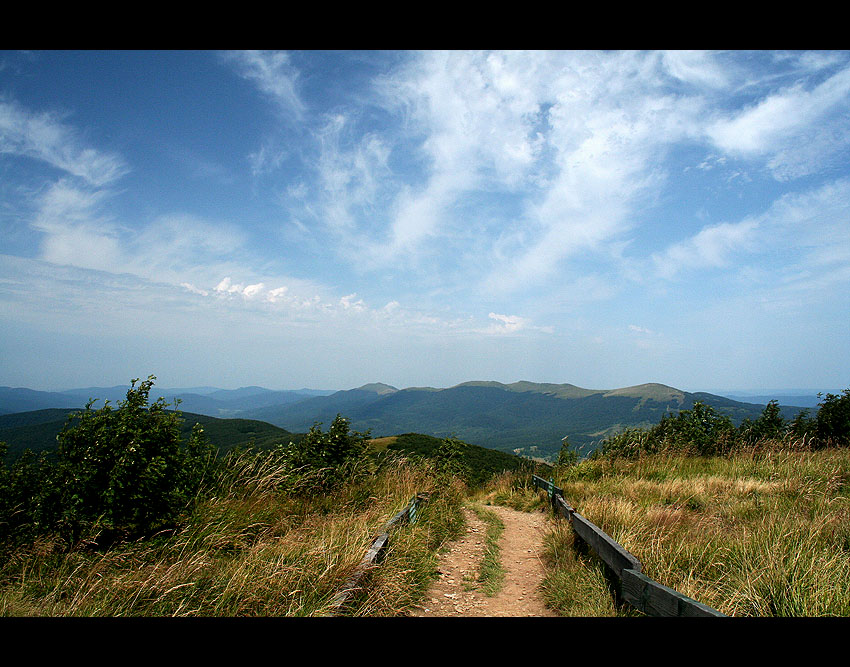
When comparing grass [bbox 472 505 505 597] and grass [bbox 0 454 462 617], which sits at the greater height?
grass [bbox 0 454 462 617]

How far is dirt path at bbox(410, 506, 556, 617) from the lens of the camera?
13.6 ft

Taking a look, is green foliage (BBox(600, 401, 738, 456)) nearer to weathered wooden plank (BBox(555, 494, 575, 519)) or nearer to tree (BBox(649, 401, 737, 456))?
tree (BBox(649, 401, 737, 456))

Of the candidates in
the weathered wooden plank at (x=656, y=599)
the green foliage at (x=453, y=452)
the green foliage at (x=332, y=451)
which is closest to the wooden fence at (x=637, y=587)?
the weathered wooden plank at (x=656, y=599)

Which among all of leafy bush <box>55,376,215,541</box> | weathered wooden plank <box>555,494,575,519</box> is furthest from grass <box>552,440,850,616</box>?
A: leafy bush <box>55,376,215,541</box>

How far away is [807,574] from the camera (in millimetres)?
3236

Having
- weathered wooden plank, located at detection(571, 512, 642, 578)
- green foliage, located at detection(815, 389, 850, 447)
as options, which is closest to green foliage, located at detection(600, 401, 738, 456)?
green foliage, located at detection(815, 389, 850, 447)

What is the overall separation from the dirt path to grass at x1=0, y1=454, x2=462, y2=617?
0.26 metres

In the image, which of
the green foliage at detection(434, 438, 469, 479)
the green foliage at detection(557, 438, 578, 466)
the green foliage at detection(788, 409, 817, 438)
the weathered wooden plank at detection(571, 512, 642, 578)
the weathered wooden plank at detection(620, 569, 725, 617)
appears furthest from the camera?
the green foliage at detection(434, 438, 469, 479)

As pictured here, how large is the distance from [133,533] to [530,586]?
4501mm

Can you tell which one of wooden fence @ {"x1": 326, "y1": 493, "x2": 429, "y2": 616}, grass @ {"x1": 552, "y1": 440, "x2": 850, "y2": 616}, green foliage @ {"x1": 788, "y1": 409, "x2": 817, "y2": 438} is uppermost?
green foliage @ {"x1": 788, "y1": 409, "x2": 817, "y2": 438}

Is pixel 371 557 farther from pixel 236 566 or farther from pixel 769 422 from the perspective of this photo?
pixel 769 422

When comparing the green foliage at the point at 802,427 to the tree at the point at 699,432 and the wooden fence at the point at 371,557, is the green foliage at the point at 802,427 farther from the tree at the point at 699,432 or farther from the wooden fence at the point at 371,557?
the wooden fence at the point at 371,557

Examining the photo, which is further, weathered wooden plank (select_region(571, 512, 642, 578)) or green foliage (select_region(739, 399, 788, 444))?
green foliage (select_region(739, 399, 788, 444))

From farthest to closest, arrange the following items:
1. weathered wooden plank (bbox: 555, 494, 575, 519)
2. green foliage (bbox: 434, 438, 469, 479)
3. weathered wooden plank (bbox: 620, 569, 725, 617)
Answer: green foliage (bbox: 434, 438, 469, 479) → weathered wooden plank (bbox: 555, 494, 575, 519) → weathered wooden plank (bbox: 620, 569, 725, 617)
